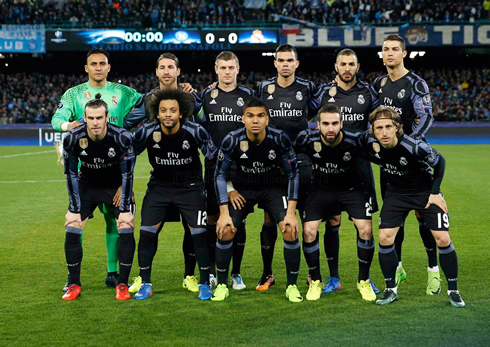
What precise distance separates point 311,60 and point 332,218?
2964 centimetres

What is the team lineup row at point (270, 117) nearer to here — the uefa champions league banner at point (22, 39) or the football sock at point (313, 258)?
the football sock at point (313, 258)

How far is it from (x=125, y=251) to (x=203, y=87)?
28.6m

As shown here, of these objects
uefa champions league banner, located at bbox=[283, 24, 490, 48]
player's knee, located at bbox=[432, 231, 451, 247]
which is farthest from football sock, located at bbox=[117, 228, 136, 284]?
uefa champions league banner, located at bbox=[283, 24, 490, 48]

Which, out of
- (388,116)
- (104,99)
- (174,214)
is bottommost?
(174,214)

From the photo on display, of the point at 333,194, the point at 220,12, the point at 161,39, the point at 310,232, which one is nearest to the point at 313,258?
the point at 310,232

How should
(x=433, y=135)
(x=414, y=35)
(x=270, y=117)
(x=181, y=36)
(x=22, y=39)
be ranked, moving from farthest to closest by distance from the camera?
(x=22, y=39)
(x=181, y=36)
(x=414, y=35)
(x=433, y=135)
(x=270, y=117)

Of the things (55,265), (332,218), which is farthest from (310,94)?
(55,265)

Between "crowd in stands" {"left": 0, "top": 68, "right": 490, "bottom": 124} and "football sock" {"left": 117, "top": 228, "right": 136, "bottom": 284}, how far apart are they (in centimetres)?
2488

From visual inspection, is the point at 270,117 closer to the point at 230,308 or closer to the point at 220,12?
the point at 230,308

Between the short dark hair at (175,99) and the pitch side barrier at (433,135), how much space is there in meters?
20.5

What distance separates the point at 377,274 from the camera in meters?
6.22

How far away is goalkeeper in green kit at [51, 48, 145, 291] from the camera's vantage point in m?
5.91

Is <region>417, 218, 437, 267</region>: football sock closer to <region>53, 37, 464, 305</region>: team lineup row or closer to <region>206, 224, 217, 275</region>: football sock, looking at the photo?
<region>53, 37, 464, 305</region>: team lineup row

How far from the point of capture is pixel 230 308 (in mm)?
5098
